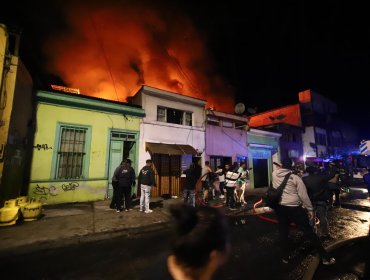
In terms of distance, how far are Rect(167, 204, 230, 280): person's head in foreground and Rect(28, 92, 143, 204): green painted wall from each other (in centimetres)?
1001

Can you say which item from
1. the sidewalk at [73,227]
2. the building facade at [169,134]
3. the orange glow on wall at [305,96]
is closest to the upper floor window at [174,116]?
the building facade at [169,134]

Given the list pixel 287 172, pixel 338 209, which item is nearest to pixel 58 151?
pixel 287 172

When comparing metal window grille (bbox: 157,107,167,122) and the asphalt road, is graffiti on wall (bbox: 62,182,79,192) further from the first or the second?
metal window grille (bbox: 157,107,167,122)

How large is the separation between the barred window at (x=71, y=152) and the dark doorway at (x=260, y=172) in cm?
1303

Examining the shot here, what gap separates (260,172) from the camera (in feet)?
57.0

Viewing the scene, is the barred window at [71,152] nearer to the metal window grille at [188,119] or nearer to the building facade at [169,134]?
the building facade at [169,134]

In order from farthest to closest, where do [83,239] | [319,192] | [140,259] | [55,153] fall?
[55,153], [83,239], [319,192], [140,259]

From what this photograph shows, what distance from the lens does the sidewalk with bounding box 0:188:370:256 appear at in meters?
5.14

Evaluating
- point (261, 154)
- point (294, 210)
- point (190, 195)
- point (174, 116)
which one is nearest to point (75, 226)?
point (190, 195)

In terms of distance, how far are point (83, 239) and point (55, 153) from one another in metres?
5.54

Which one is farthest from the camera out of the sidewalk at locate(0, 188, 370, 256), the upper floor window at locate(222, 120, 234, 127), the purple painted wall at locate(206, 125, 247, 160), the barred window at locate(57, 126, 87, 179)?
the upper floor window at locate(222, 120, 234, 127)

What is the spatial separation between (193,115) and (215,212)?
1293 centimetres

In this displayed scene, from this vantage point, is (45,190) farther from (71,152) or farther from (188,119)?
(188,119)

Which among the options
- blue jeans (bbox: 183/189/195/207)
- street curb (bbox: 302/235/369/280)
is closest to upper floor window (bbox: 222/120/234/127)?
blue jeans (bbox: 183/189/195/207)
